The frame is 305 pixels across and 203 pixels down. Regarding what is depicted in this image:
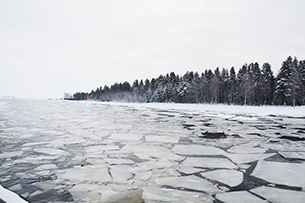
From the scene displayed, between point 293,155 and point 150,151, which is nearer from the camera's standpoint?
point 293,155

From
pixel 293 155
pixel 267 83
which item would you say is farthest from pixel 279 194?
pixel 267 83

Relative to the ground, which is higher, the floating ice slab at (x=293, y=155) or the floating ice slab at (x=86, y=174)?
the floating ice slab at (x=293, y=155)

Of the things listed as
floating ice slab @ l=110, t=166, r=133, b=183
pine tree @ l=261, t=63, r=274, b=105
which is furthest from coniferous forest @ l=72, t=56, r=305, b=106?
floating ice slab @ l=110, t=166, r=133, b=183

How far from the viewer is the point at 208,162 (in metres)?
3.18

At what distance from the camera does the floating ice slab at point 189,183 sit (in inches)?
87.5

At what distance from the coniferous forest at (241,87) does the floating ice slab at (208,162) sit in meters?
29.5

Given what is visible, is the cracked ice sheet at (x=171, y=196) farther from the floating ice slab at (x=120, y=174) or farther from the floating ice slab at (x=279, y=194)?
the floating ice slab at (x=279, y=194)

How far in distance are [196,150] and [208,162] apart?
73 centimetres

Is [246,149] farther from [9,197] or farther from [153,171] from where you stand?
[9,197]

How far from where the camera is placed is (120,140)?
4.83 m

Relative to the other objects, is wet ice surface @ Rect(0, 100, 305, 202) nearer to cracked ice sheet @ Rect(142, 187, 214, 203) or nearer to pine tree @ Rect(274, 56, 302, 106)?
cracked ice sheet @ Rect(142, 187, 214, 203)

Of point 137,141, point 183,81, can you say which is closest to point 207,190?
point 137,141

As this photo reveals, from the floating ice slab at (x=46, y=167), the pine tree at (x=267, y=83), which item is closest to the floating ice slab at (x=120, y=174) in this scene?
the floating ice slab at (x=46, y=167)

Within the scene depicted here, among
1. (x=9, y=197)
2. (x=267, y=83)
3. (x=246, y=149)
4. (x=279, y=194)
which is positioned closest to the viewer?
(x=9, y=197)
